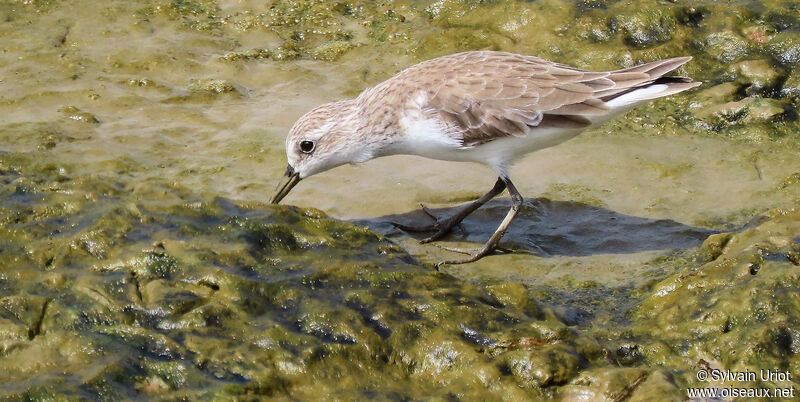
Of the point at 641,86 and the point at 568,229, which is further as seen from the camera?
the point at 568,229

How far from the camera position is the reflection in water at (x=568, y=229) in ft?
20.8

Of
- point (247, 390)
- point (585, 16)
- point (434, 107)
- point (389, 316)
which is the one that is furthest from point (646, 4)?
point (247, 390)

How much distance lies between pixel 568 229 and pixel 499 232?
0.61m

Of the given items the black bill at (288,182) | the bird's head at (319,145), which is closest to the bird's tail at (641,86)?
the bird's head at (319,145)

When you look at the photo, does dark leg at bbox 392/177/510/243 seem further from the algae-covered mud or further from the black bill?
the black bill

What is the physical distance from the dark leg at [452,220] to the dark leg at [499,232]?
21 centimetres

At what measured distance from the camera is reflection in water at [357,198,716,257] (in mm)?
6336

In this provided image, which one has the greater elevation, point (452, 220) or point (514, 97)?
point (514, 97)

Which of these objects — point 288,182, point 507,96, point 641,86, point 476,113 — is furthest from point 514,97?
point 288,182

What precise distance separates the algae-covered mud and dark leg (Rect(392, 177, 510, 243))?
104mm

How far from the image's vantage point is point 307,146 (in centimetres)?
667

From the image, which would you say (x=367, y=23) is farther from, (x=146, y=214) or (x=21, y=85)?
(x=146, y=214)

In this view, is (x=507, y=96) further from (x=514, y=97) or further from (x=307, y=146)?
(x=307, y=146)

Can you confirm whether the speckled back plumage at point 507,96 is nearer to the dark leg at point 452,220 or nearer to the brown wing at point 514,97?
the brown wing at point 514,97
